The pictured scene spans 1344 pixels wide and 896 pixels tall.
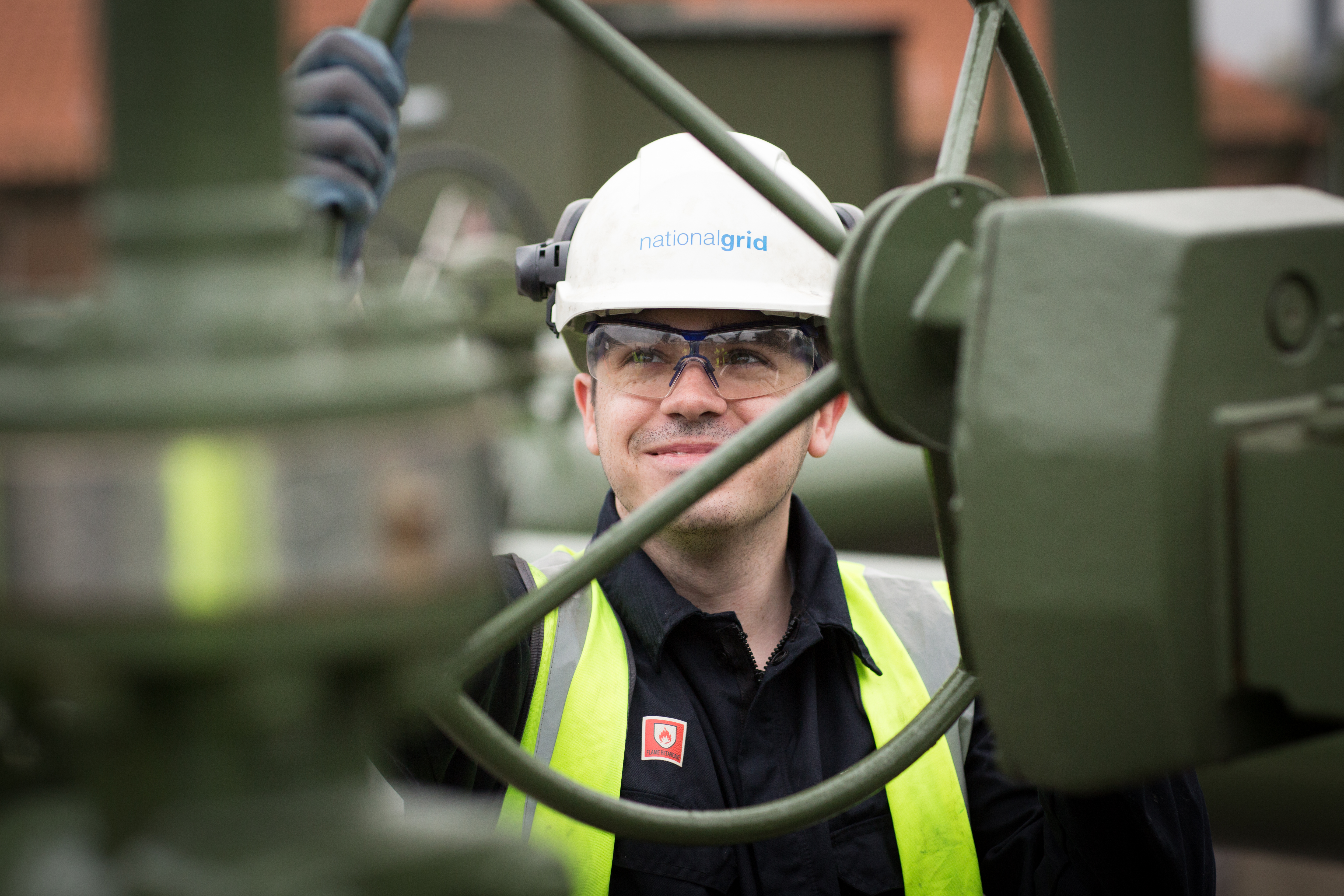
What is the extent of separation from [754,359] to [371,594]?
1.60 metres

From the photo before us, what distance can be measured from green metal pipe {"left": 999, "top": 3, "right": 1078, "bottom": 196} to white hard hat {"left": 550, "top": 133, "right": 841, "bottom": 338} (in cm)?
55

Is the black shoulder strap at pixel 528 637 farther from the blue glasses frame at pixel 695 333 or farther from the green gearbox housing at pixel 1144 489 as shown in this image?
the green gearbox housing at pixel 1144 489

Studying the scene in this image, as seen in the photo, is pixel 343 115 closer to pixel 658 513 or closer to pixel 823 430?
pixel 658 513

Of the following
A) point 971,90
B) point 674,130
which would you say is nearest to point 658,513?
point 971,90

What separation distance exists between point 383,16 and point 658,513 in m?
0.54

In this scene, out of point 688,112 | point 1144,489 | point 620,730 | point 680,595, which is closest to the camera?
point 1144,489

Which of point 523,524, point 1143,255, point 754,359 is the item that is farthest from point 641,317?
point 523,524

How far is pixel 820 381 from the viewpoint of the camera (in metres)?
1.22

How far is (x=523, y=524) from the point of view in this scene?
196 inches

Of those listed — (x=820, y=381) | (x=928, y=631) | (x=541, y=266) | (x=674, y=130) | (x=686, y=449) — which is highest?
(x=674, y=130)

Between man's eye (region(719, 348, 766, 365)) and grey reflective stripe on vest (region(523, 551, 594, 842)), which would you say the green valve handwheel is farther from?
man's eye (region(719, 348, 766, 365))

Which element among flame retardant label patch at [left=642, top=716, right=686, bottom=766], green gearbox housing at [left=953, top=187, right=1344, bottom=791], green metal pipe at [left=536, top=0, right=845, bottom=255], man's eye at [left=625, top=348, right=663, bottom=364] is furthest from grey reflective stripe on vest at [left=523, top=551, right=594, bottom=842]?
green gearbox housing at [left=953, top=187, right=1344, bottom=791]

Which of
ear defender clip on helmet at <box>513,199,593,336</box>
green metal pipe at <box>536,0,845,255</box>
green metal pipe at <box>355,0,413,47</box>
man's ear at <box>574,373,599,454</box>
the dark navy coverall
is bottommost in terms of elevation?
the dark navy coverall

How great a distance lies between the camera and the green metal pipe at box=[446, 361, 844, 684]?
1211mm
